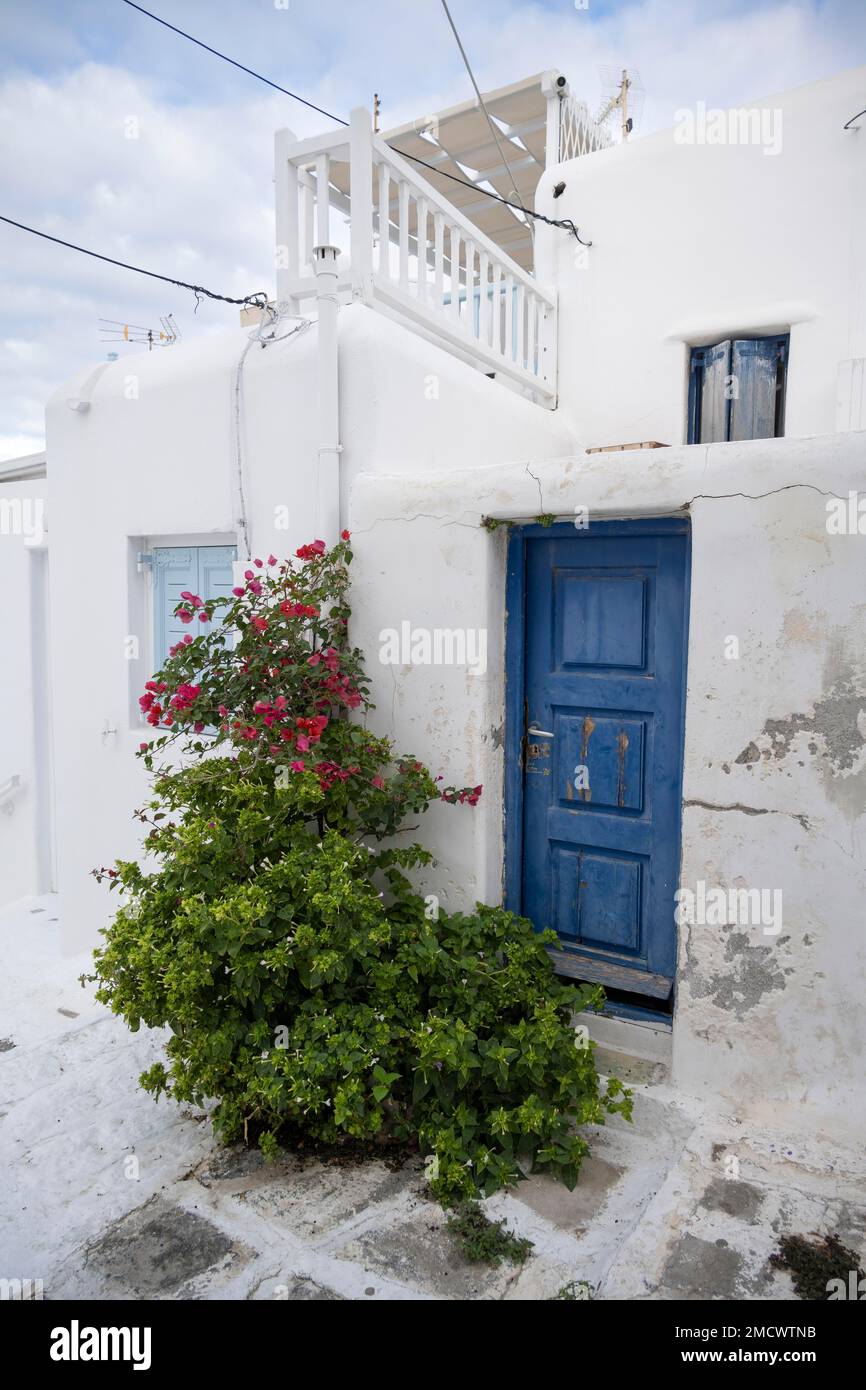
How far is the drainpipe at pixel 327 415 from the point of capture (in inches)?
170

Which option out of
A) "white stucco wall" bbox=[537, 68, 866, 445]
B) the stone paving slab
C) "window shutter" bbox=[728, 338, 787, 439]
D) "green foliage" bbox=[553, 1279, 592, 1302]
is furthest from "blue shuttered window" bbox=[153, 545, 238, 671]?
"window shutter" bbox=[728, 338, 787, 439]

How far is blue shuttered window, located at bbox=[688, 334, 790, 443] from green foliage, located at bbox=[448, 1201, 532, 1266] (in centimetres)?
591

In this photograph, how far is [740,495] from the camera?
11.1 ft

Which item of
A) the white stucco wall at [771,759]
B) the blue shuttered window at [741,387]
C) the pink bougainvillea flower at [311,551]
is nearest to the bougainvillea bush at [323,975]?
the pink bougainvillea flower at [311,551]

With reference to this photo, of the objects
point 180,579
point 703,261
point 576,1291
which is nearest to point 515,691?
point 576,1291

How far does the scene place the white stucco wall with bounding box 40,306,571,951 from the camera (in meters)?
4.63

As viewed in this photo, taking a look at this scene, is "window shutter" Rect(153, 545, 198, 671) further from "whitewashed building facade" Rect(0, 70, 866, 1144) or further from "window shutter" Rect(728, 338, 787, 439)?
"window shutter" Rect(728, 338, 787, 439)

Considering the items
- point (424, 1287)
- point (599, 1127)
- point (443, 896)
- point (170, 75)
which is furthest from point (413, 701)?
point (170, 75)

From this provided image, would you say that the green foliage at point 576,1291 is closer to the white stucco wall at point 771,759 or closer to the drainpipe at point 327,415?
the white stucco wall at point 771,759

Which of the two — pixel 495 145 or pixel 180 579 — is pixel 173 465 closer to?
pixel 180 579

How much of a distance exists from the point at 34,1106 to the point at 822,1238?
130 inches

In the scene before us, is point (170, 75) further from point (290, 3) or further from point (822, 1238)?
point (822, 1238)

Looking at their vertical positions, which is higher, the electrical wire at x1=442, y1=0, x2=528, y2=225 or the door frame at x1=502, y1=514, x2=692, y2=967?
the electrical wire at x1=442, y1=0, x2=528, y2=225

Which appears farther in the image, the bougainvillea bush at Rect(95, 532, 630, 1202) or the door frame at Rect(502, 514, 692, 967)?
the door frame at Rect(502, 514, 692, 967)
